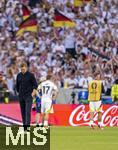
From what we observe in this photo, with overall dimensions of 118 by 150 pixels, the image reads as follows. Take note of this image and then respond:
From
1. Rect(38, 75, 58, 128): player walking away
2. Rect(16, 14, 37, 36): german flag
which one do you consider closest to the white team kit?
Rect(38, 75, 58, 128): player walking away

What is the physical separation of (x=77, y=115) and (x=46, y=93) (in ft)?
10.6

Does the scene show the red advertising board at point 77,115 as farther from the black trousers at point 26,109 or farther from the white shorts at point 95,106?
the black trousers at point 26,109

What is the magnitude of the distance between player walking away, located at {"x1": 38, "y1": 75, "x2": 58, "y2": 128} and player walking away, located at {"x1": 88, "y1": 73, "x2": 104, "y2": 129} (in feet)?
6.24

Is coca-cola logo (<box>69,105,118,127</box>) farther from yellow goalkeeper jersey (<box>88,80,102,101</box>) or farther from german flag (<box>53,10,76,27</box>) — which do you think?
german flag (<box>53,10,76,27</box>)

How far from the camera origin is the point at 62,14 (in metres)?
36.8

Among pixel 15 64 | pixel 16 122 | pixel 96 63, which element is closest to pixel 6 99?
pixel 16 122

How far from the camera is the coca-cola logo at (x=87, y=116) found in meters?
29.5

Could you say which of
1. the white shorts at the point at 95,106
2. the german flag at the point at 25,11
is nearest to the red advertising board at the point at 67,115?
the white shorts at the point at 95,106

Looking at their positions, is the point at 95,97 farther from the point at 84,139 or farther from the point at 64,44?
the point at 64,44

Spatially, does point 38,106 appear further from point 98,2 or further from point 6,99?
point 98,2

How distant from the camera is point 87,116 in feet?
97.5

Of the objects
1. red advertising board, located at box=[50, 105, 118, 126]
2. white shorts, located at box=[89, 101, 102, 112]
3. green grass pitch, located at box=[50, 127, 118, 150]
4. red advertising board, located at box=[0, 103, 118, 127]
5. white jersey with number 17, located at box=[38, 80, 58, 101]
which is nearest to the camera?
green grass pitch, located at box=[50, 127, 118, 150]

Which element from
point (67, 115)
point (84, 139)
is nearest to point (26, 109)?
point (84, 139)

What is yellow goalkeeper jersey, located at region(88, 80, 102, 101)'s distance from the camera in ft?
92.3
